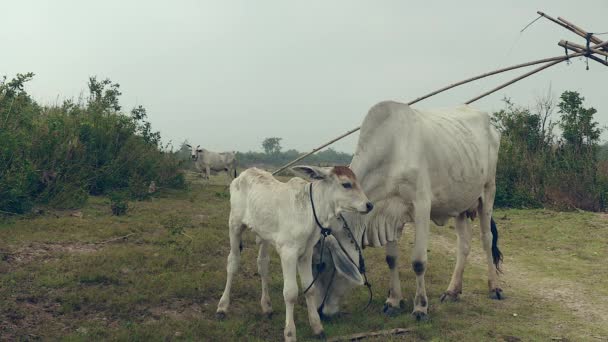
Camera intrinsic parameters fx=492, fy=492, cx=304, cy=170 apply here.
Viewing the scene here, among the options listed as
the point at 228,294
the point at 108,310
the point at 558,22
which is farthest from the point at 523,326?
the point at 108,310

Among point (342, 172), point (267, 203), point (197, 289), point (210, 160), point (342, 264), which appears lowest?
point (197, 289)

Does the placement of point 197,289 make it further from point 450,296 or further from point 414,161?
point 450,296

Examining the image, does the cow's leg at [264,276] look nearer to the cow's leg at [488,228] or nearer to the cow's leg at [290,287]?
the cow's leg at [290,287]

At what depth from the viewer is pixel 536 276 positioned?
8.27 metres

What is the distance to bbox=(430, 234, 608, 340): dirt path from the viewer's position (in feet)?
20.6

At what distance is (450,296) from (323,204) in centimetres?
283

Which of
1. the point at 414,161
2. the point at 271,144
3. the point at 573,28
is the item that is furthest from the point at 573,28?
the point at 271,144

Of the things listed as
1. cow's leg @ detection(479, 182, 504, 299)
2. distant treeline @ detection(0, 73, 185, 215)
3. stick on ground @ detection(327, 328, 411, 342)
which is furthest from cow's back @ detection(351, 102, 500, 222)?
distant treeline @ detection(0, 73, 185, 215)

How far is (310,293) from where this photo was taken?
5094mm

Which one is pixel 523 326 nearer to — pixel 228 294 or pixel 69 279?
pixel 228 294

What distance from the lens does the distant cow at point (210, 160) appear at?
23.1 meters

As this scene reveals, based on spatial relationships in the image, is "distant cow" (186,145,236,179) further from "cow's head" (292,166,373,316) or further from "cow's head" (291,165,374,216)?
"cow's head" (291,165,374,216)

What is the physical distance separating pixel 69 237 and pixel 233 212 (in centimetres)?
394

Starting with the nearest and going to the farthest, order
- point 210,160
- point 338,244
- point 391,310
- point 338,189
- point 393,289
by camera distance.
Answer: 1. point 338,189
2. point 338,244
3. point 391,310
4. point 393,289
5. point 210,160
